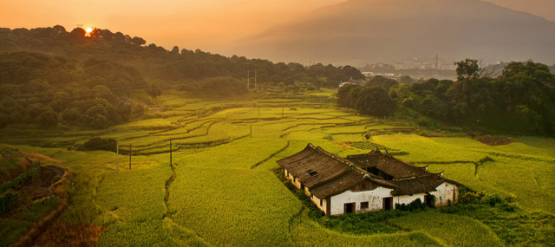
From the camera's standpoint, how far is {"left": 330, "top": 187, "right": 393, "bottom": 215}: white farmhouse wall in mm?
18469

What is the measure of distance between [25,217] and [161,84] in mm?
47799

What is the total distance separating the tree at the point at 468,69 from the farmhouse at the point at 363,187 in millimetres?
32415

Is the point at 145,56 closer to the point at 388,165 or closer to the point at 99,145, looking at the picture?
the point at 99,145

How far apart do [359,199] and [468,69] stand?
1475 inches

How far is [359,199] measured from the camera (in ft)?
61.8

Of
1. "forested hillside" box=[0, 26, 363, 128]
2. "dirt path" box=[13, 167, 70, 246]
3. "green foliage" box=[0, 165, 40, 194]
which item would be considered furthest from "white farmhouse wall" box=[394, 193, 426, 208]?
"forested hillside" box=[0, 26, 363, 128]

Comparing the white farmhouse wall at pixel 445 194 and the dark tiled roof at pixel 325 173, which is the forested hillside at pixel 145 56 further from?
the white farmhouse wall at pixel 445 194

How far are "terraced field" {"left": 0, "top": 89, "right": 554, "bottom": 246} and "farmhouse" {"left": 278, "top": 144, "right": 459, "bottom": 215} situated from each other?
921 millimetres

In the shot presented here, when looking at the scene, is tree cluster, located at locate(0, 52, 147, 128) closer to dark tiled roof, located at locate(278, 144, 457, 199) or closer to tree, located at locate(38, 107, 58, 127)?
tree, located at locate(38, 107, 58, 127)

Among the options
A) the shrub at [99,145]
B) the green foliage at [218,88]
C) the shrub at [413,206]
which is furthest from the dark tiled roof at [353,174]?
the green foliage at [218,88]

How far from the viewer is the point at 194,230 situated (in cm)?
1662

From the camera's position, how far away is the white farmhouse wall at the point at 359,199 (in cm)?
1847

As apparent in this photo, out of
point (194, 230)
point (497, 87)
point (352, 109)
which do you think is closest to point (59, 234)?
point (194, 230)

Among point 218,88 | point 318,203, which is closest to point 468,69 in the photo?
point 218,88
